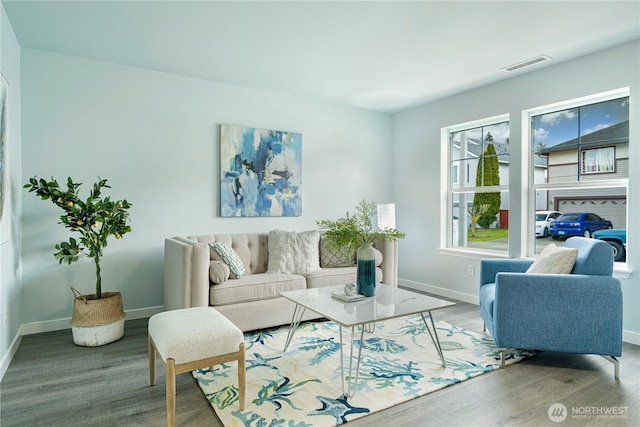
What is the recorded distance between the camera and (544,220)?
13.0ft

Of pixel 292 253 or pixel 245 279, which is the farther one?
pixel 292 253

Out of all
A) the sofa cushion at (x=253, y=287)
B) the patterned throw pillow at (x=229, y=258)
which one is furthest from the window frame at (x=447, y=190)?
the patterned throw pillow at (x=229, y=258)

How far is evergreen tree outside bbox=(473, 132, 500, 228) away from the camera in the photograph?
4.45 meters

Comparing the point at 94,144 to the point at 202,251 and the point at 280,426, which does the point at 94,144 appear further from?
the point at 280,426

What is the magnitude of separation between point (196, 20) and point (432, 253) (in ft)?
12.4

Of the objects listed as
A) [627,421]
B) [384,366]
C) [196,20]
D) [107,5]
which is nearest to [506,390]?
[627,421]

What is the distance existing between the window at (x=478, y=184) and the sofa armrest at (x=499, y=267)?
1.06 meters

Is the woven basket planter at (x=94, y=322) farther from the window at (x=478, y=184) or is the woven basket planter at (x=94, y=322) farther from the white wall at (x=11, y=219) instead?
the window at (x=478, y=184)

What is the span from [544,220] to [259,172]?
314 cm

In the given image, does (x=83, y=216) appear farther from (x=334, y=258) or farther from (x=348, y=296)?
(x=334, y=258)

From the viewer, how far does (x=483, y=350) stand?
292 cm

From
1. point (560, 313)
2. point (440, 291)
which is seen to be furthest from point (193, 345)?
point (440, 291)

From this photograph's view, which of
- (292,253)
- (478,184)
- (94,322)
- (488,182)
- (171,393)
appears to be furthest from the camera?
(478,184)

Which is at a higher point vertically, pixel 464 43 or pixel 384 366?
pixel 464 43
